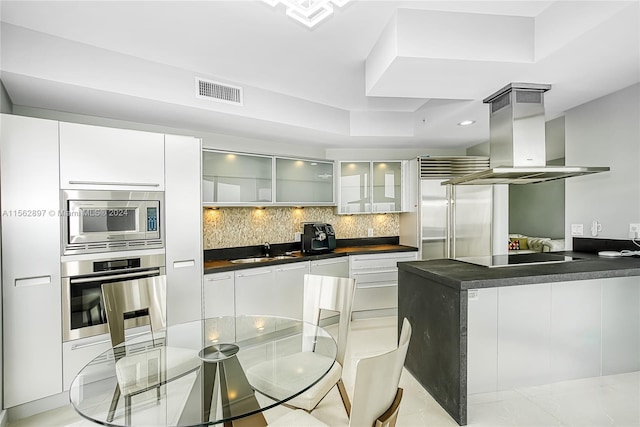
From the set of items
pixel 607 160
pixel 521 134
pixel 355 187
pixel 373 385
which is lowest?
pixel 373 385

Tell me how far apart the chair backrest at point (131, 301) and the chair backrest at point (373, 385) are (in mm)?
1753

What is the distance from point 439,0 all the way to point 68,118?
3.05 meters

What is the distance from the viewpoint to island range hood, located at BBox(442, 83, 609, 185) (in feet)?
9.32

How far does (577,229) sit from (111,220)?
4.26 meters

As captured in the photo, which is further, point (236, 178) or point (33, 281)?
point (236, 178)

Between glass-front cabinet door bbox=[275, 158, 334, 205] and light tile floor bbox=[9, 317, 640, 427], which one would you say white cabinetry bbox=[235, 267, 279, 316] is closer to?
glass-front cabinet door bbox=[275, 158, 334, 205]

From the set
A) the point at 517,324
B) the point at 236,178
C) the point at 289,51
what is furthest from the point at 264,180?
the point at 517,324

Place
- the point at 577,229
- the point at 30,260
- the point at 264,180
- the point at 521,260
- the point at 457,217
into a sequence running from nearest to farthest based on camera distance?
Result: the point at 30,260
the point at 521,260
the point at 577,229
the point at 264,180
the point at 457,217

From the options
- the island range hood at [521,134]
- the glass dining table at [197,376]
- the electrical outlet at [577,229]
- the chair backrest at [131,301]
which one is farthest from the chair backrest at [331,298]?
the electrical outlet at [577,229]

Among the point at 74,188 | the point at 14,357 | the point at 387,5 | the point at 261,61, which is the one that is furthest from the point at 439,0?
the point at 14,357

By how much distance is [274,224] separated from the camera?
4480 millimetres

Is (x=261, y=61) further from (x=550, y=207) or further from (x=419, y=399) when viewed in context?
(x=550, y=207)

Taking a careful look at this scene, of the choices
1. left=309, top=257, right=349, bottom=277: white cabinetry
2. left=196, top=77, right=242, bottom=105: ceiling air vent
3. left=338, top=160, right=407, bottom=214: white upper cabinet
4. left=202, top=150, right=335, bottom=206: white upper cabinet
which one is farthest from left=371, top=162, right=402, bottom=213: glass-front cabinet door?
left=196, top=77, right=242, bottom=105: ceiling air vent

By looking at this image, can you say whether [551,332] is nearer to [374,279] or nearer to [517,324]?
[517,324]
